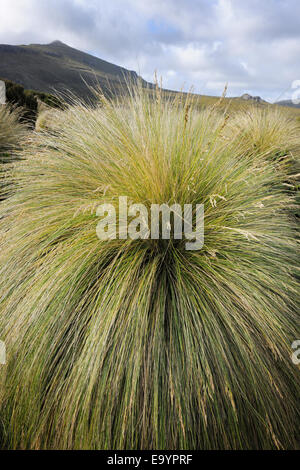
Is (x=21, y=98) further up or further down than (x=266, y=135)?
further up

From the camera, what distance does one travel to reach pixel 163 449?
106 cm

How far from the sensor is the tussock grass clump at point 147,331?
109 cm

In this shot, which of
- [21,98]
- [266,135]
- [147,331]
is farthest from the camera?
[21,98]

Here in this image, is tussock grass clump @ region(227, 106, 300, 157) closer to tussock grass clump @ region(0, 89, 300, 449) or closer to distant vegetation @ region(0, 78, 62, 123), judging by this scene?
tussock grass clump @ region(0, 89, 300, 449)

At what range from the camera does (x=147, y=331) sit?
121cm

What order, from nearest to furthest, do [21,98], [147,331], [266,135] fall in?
[147,331]
[266,135]
[21,98]

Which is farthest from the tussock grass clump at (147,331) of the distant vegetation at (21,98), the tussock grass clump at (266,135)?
the distant vegetation at (21,98)

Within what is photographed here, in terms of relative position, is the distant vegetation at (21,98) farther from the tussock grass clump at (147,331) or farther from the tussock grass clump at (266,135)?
the tussock grass clump at (147,331)

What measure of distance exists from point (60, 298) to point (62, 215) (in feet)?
1.56

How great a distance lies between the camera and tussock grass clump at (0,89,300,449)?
3.57ft

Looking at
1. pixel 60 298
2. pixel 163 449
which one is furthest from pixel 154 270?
pixel 163 449

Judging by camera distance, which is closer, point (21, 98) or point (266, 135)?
point (266, 135)

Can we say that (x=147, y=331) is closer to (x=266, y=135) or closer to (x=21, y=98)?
(x=266, y=135)

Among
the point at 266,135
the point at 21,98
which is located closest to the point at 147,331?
the point at 266,135
